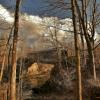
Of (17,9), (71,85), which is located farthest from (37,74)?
(17,9)

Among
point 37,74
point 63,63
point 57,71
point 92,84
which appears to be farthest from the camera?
point 63,63

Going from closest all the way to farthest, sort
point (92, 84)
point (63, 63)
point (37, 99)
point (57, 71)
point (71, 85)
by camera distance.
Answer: point (92, 84) → point (71, 85) → point (37, 99) → point (57, 71) → point (63, 63)

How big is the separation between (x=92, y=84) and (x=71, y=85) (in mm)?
5753

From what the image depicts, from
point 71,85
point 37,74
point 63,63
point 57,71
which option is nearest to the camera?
point 71,85

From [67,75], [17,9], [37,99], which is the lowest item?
[37,99]

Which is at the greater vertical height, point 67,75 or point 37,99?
point 67,75

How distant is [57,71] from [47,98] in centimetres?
713

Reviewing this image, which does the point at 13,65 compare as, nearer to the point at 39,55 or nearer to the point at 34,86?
the point at 34,86

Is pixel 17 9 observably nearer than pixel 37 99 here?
Yes

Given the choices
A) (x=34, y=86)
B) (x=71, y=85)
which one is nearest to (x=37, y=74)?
(x=34, y=86)

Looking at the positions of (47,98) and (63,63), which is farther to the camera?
(63,63)

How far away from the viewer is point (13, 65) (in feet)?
54.9

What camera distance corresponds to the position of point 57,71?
119 feet

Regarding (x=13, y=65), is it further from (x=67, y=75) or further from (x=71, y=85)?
(x=67, y=75)
